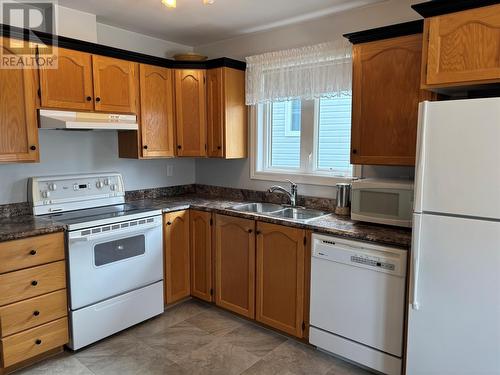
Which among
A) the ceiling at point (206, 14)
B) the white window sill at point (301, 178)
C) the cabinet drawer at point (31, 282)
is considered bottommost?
the cabinet drawer at point (31, 282)

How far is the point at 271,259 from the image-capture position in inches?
109

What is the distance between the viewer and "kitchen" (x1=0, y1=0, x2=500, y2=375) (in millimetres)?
1883

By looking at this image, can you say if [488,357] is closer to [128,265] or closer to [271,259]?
[271,259]

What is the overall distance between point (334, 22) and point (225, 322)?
2565mm

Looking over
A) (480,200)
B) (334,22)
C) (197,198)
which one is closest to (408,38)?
(334,22)

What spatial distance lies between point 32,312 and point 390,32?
287 cm

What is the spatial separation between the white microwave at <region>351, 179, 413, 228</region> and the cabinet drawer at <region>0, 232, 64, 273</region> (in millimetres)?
1998

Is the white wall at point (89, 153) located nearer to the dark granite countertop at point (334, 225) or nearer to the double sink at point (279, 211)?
the dark granite countertop at point (334, 225)

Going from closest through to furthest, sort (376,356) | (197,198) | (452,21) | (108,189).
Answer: (452,21)
(376,356)
(108,189)
(197,198)

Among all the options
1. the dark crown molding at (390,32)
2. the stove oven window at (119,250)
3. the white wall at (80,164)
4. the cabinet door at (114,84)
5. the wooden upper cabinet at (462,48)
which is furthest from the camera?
the cabinet door at (114,84)

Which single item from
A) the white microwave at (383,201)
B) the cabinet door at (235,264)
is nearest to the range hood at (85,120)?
the cabinet door at (235,264)

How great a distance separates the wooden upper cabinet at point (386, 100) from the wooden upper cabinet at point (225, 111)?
1234mm

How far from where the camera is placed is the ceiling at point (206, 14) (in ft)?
8.91

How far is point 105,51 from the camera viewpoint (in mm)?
2906
